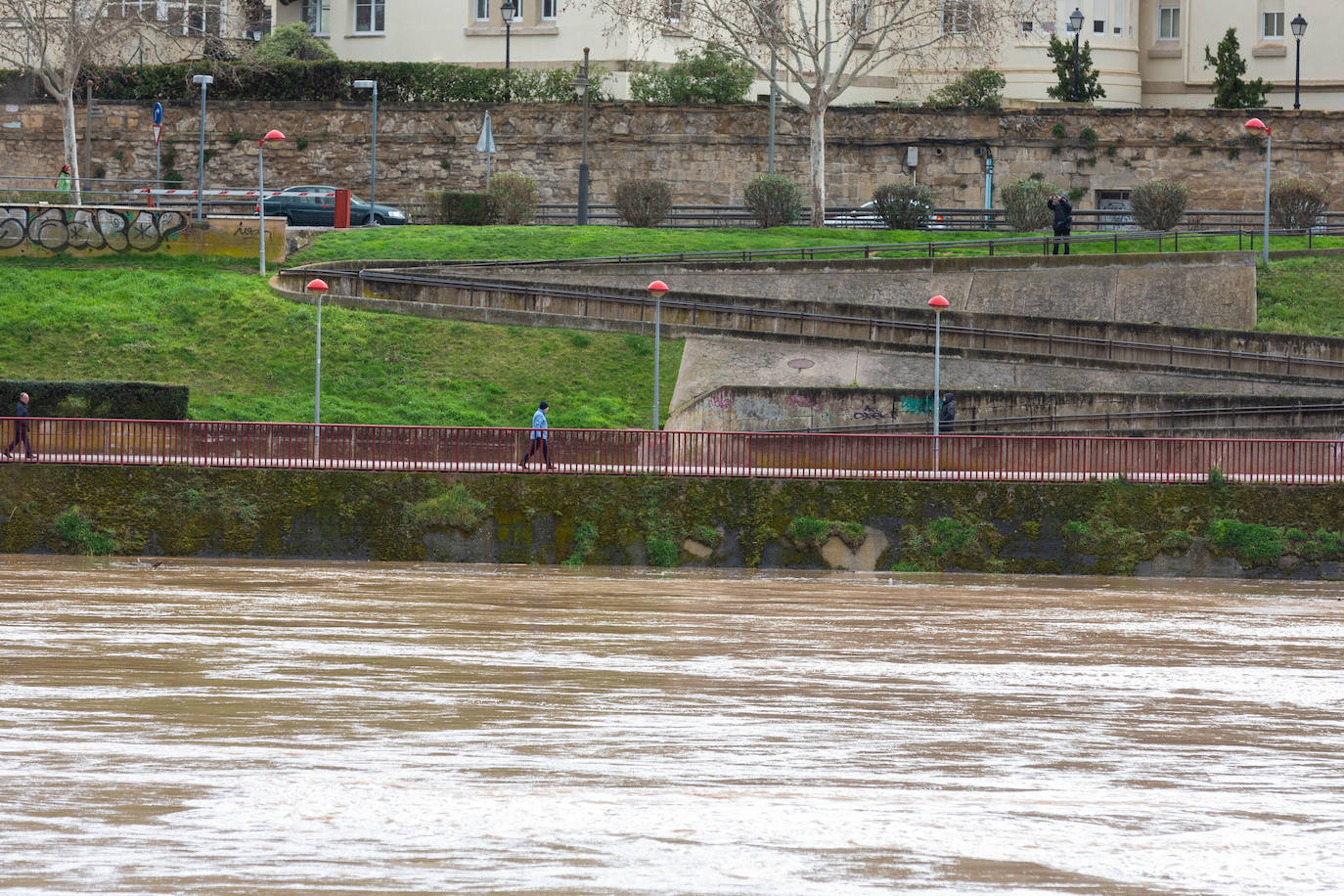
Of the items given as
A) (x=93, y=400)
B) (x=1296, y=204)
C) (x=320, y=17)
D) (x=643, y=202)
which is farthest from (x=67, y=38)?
(x=1296, y=204)

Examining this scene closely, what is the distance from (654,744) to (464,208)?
115 ft

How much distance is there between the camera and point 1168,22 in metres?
62.4

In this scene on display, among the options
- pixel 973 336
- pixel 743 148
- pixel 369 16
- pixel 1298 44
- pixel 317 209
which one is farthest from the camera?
pixel 369 16

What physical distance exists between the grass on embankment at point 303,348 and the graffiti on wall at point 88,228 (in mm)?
515

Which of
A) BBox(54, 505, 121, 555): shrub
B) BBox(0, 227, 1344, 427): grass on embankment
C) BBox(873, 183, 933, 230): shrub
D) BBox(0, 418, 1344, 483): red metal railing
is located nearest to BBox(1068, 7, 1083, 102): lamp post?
BBox(873, 183, 933, 230): shrub

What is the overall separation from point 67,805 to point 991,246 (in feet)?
111

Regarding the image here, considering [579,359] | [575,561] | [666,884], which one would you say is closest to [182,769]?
[666,884]

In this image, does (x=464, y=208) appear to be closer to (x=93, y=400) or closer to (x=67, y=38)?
(x=67, y=38)

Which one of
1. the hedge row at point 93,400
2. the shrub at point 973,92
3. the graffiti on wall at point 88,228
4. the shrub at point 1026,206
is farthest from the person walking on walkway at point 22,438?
the shrub at point 973,92

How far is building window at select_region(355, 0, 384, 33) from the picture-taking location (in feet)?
196

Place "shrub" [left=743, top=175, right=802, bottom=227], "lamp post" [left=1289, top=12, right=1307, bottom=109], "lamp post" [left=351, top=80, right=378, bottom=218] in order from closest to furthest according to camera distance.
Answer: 1. "shrub" [left=743, top=175, right=802, bottom=227]
2. "lamp post" [left=351, top=80, right=378, bottom=218]
3. "lamp post" [left=1289, top=12, right=1307, bottom=109]

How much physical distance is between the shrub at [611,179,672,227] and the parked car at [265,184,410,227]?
19.6ft

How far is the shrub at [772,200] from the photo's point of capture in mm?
47250

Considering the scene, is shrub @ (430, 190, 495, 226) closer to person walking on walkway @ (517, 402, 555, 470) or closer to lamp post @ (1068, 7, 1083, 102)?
lamp post @ (1068, 7, 1083, 102)
